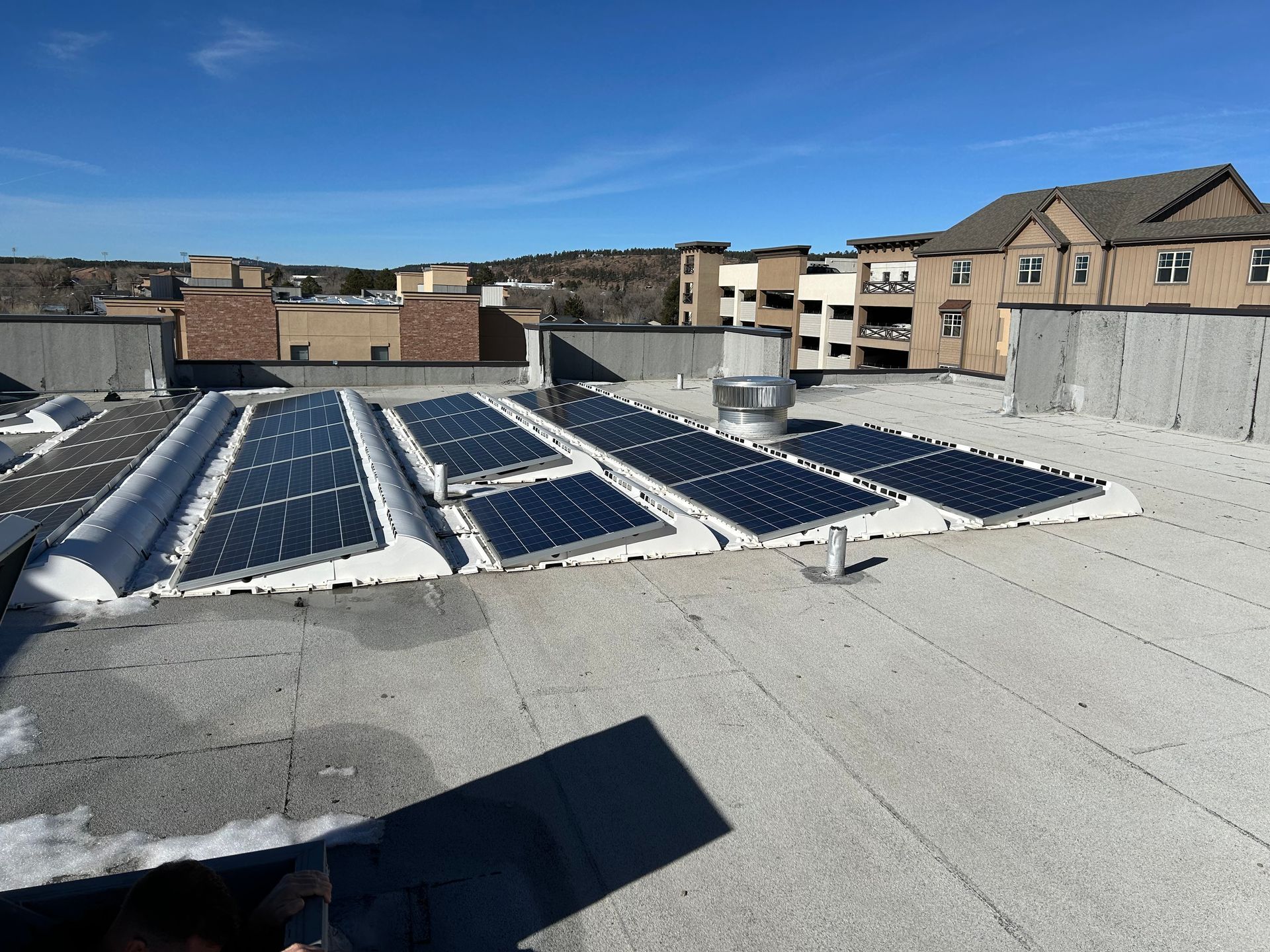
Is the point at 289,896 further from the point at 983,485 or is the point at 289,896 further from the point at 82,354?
the point at 82,354

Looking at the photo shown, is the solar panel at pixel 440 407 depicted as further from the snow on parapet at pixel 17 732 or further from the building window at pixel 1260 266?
the building window at pixel 1260 266

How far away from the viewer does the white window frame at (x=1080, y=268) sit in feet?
188

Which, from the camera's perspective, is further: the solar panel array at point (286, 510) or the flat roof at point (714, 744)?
the solar panel array at point (286, 510)

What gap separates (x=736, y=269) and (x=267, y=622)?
93605mm

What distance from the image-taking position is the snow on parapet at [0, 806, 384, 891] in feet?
19.4

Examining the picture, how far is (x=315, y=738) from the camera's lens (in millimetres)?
7645

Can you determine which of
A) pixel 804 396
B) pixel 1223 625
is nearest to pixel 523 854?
pixel 1223 625

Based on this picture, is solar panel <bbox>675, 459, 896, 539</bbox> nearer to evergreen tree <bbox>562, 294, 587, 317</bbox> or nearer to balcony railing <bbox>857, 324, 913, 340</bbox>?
balcony railing <bbox>857, 324, 913, 340</bbox>

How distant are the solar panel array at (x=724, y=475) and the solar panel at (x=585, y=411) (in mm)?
46

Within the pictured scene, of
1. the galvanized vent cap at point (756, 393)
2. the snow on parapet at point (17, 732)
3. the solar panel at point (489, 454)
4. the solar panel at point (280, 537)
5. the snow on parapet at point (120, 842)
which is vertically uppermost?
the galvanized vent cap at point (756, 393)

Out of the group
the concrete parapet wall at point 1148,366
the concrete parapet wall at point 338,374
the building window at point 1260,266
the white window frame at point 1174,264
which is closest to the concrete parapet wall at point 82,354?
the concrete parapet wall at point 338,374

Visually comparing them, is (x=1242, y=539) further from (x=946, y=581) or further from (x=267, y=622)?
(x=267, y=622)

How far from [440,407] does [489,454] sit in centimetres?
652

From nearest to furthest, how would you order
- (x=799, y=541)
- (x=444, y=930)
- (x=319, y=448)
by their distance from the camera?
(x=444, y=930)
(x=799, y=541)
(x=319, y=448)
